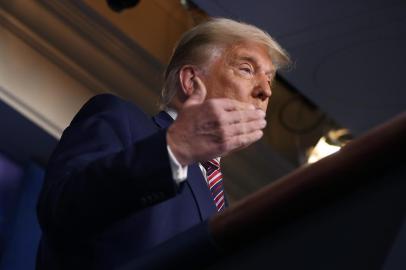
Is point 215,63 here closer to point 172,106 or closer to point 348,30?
point 172,106

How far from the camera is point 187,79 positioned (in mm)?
1872

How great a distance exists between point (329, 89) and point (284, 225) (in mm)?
3194

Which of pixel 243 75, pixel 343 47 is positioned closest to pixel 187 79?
pixel 243 75

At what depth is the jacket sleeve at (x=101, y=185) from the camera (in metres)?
1.26

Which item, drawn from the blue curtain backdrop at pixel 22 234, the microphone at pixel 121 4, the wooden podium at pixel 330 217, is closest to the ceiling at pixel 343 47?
the microphone at pixel 121 4

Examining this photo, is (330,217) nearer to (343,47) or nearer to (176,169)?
(176,169)

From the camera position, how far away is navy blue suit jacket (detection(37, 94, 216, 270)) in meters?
1.26

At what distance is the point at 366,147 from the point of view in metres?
0.94

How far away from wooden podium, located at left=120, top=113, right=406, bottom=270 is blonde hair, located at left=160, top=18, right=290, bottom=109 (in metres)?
0.94

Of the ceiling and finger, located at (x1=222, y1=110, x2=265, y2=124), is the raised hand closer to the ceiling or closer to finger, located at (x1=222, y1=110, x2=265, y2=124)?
finger, located at (x1=222, y1=110, x2=265, y2=124)

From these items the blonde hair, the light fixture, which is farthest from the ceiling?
the blonde hair

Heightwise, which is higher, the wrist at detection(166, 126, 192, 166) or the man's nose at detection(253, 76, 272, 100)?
the wrist at detection(166, 126, 192, 166)

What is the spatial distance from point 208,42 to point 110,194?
30.2 inches

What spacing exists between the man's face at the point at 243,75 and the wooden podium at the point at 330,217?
0.80 meters
